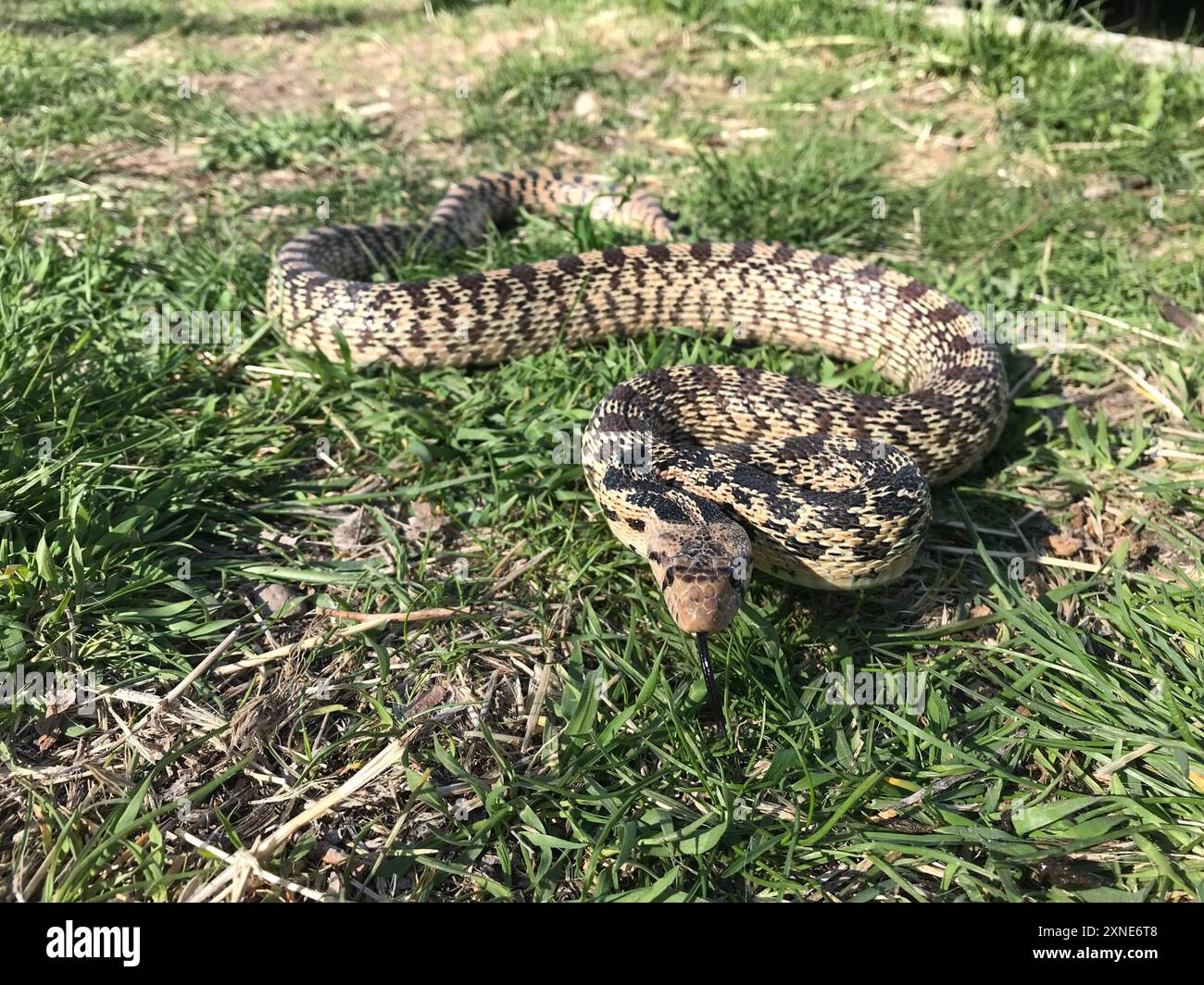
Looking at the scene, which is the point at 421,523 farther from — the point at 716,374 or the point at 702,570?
the point at 716,374

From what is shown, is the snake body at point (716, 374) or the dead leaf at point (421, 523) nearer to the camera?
the snake body at point (716, 374)

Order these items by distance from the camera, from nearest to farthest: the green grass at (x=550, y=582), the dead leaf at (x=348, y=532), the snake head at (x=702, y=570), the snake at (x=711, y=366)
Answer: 1. the green grass at (x=550, y=582)
2. the snake head at (x=702, y=570)
3. the snake at (x=711, y=366)
4. the dead leaf at (x=348, y=532)

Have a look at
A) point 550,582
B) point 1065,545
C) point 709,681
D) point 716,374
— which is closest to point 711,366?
point 716,374

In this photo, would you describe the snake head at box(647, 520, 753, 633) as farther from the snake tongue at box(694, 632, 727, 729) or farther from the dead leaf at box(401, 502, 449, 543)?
the dead leaf at box(401, 502, 449, 543)

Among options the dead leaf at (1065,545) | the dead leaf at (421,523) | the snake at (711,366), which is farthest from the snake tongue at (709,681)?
the dead leaf at (1065,545)

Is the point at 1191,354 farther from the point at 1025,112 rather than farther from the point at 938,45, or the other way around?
the point at 938,45

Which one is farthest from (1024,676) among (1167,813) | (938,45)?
(938,45)

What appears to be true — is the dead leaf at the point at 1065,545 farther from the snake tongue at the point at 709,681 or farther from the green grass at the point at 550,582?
the snake tongue at the point at 709,681

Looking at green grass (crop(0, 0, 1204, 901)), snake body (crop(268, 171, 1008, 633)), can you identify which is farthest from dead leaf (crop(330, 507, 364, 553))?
snake body (crop(268, 171, 1008, 633))
